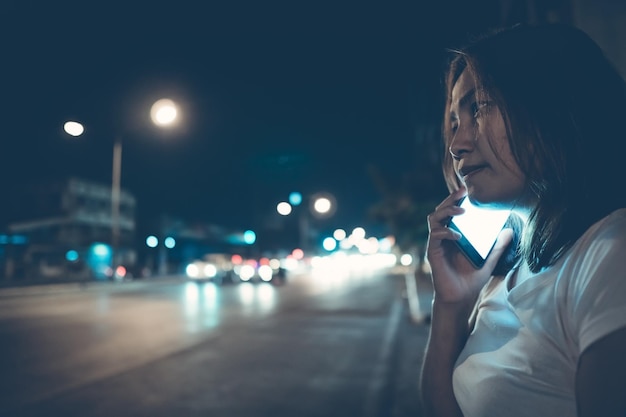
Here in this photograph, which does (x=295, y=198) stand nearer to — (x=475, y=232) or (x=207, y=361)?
(x=207, y=361)

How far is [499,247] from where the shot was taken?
1.62 metres

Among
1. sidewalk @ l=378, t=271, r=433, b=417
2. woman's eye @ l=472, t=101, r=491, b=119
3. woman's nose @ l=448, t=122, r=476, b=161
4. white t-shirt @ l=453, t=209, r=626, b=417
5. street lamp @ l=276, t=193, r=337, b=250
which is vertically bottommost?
sidewalk @ l=378, t=271, r=433, b=417

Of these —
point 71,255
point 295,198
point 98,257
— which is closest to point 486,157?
point 295,198

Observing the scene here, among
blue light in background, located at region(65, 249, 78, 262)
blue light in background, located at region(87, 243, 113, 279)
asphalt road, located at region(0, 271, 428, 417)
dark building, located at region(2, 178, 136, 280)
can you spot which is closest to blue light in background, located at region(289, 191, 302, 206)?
asphalt road, located at region(0, 271, 428, 417)

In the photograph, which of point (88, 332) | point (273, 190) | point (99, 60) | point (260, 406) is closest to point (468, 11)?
point (273, 190)

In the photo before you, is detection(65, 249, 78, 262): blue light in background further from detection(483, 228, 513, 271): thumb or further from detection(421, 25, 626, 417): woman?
detection(421, 25, 626, 417): woman

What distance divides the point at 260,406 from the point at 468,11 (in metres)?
6.25

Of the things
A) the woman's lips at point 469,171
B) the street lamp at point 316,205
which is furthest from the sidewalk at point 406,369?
the street lamp at point 316,205

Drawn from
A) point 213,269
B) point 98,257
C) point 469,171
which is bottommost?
point 469,171

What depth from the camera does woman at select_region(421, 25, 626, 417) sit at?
3.05 feet

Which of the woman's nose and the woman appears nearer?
the woman

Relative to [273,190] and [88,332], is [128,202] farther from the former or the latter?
[273,190]

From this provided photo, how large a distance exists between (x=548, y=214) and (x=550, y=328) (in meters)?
0.29

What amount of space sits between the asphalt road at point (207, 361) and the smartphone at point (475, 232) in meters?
4.57
